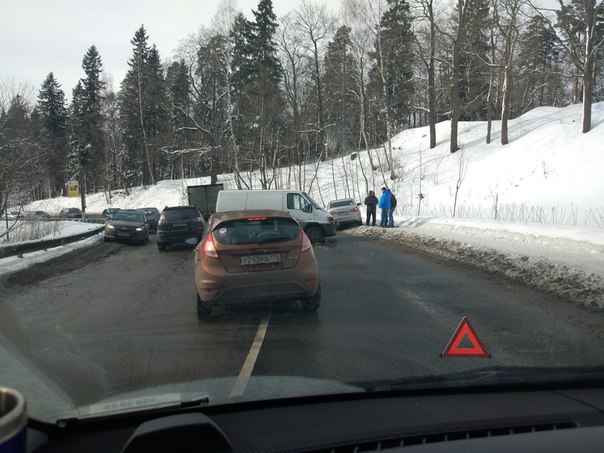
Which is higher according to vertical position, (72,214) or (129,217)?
(129,217)

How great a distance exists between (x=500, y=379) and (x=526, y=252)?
1028 centimetres

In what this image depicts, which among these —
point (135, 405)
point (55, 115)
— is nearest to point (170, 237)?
point (135, 405)

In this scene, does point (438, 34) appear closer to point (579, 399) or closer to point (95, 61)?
point (579, 399)

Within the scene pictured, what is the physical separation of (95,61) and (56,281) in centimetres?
6574

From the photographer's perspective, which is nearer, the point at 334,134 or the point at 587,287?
the point at 587,287

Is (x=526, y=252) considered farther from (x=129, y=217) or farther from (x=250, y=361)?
(x=129, y=217)

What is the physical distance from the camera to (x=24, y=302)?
9.16 metres

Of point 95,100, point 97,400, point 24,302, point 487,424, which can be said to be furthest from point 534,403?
point 95,100

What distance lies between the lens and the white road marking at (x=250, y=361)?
3395mm

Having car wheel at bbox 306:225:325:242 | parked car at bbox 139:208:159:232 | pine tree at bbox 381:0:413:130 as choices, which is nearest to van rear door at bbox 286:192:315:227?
car wheel at bbox 306:225:325:242

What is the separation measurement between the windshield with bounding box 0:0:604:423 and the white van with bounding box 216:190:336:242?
77 mm

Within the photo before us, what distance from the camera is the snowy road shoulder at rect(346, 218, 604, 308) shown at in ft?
29.8

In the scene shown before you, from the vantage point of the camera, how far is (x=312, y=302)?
7.44 meters

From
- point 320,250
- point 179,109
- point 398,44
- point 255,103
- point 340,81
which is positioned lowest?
point 320,250
